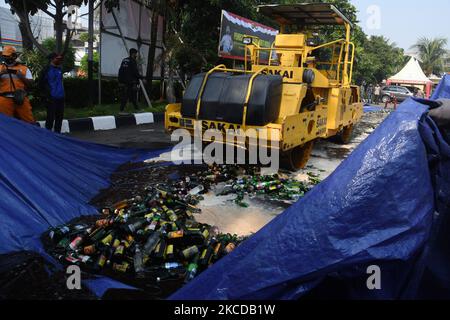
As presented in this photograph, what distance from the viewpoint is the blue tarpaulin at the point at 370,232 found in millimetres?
1620

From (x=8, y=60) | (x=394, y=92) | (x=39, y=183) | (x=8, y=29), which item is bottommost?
(x=39, y=183)

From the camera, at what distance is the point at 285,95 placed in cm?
575

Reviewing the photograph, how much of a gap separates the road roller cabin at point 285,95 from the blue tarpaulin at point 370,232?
3112mm

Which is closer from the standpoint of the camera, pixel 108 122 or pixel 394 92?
pixel 108 122

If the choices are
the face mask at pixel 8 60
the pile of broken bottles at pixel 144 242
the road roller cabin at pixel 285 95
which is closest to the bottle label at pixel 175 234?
the pile of broken bottles at pixel 144 242

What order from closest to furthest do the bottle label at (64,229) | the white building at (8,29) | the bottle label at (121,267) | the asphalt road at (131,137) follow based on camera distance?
the bottle label at (121,267), the bottle label at (64,229), the asphalt road at (131,137), the white building at (8,29)

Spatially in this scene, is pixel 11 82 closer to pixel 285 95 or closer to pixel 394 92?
pixel 285 95

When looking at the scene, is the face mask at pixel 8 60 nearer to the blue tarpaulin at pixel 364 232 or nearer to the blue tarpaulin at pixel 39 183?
the blue tarpaulin at pixel 39 183

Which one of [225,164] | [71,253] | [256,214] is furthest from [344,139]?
[71,253]

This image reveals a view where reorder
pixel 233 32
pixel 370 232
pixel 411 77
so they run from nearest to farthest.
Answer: pixel 370 232 → pixel 233 32 → pixel 411 77

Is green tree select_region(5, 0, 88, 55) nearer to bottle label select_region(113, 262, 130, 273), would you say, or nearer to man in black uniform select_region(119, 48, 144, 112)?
man in black uniform select_region(119, 48, 144, 112)

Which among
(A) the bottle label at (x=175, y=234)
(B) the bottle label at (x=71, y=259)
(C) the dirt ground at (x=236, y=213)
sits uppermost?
(A) the bottle label at (x=175, y=234)

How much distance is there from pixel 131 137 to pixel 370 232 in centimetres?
742

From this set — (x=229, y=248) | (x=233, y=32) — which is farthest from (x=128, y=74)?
(x=229, y=248)
